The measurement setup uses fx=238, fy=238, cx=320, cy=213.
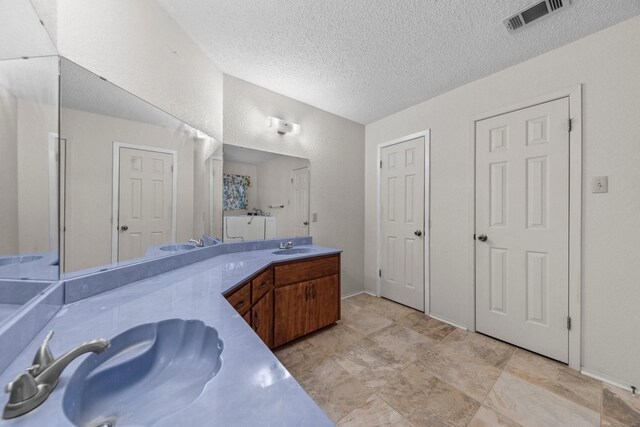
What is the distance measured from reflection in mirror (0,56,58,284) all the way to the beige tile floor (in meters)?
1.49

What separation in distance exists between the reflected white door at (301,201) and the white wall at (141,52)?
3.24ft

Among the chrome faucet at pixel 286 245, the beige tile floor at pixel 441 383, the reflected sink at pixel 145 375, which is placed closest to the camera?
the reflected sink at pixel 145 375

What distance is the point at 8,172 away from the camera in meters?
0.66

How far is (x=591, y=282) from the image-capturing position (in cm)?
166

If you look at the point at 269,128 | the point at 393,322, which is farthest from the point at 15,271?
the point at 393,322

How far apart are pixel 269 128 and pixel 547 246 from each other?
8.58ft

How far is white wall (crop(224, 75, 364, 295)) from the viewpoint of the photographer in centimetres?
224

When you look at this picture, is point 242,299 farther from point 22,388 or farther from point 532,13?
point 532,13

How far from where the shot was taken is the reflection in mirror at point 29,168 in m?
0.65

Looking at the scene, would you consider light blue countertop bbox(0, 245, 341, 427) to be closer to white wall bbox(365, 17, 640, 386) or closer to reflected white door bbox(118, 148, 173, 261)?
reflected white door bbox(118, 148, 173, 261)

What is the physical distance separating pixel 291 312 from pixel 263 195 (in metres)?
1.11

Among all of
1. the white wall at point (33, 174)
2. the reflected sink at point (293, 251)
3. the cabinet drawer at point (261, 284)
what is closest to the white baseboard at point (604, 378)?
the reflected sink at point (293, 251)

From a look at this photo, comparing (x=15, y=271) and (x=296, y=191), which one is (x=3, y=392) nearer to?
(x=15, y=271)

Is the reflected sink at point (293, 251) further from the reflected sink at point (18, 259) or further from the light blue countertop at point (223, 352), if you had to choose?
the reflected sink at point (18, 259)
